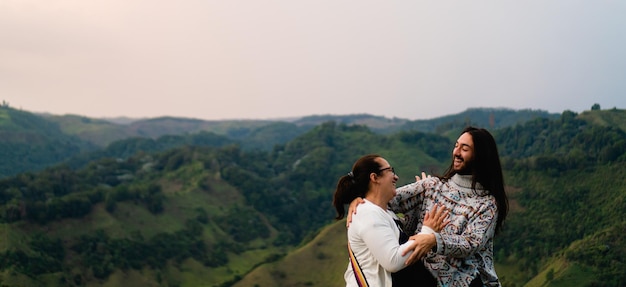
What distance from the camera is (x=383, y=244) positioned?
17.5 ft

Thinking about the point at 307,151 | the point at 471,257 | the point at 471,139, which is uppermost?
the point at 471,139

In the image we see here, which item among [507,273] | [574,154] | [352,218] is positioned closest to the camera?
[352,218]

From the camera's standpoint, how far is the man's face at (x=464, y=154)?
5938 mm

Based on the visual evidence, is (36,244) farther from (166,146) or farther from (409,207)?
(166,146)

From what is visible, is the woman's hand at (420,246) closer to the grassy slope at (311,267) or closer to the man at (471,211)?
the man at (471,211)

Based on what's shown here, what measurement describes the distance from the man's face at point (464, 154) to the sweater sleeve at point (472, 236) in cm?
34

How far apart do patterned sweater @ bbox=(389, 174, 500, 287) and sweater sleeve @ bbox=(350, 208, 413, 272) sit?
0.34 m

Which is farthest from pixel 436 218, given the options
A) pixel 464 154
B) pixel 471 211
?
pixel 464 154

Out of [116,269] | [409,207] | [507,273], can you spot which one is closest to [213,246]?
[116,269]

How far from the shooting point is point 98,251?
7400cm

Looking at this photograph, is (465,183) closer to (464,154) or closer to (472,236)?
(464,154)

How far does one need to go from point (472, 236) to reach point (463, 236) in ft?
0.23

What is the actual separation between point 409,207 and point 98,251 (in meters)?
71.9

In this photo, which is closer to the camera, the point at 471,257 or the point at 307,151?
the point at 471,257
